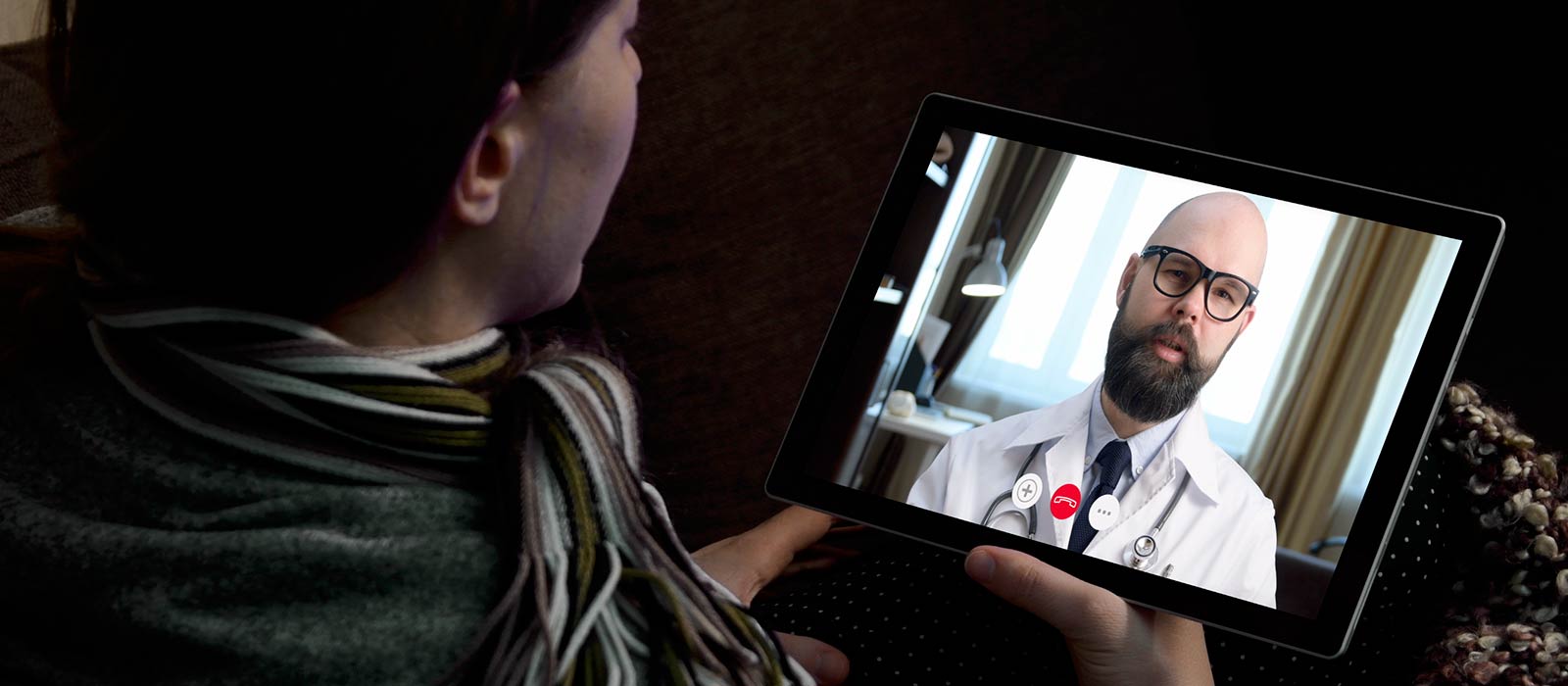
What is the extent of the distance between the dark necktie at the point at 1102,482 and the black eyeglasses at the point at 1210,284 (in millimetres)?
134

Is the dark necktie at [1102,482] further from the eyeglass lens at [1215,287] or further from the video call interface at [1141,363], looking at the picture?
the eyeglass lens at [1215,287]

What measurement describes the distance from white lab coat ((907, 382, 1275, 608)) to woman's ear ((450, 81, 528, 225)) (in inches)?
16.6

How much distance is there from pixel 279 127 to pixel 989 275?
0.57 meters

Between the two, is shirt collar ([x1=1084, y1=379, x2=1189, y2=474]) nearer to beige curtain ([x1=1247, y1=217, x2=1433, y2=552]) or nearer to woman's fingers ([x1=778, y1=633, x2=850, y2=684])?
beige curtain ([x1=1247, y1=217, x2=1433, y2=552])

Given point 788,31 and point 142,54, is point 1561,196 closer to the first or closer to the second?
point 788,31

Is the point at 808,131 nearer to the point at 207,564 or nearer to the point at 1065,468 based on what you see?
the point at 1065,468

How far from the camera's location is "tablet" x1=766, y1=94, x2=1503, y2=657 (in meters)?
0.81

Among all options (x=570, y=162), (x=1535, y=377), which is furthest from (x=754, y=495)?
(x=1535, y=377)

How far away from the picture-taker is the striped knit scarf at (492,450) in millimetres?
660

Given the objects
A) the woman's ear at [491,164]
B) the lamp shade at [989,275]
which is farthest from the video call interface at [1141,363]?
the woman's ear at [491,164]

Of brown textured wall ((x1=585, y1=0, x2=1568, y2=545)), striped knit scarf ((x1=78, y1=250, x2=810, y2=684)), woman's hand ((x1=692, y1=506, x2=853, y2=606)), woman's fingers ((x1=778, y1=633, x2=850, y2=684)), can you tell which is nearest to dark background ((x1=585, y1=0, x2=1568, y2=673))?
brown textured wall ((x1=585, y1=0, x2=1568, y2=545))

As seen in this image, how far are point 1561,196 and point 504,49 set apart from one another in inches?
48.5

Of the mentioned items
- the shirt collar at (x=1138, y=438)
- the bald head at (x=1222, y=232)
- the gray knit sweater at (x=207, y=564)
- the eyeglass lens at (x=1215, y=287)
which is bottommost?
the gray knit sweater at (x=207, y=564)

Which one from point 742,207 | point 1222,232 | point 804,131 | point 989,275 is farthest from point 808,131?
point 1222,232
